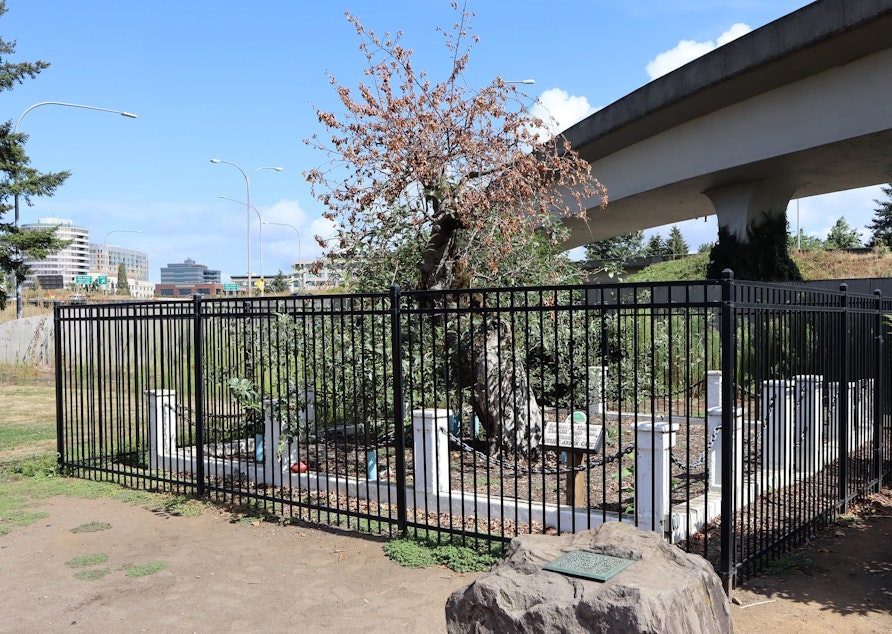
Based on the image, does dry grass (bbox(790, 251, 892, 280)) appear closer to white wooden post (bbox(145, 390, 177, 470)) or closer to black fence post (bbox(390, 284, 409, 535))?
white wooden post (bbox(145, 390, 177, 470))

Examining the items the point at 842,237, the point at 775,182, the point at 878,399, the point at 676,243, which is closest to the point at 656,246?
the point at 676,243

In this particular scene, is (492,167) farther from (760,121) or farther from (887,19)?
(760,121)

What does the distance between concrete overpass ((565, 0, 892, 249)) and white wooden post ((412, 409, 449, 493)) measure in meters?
6.32

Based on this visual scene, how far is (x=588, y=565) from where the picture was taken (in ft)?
12.0

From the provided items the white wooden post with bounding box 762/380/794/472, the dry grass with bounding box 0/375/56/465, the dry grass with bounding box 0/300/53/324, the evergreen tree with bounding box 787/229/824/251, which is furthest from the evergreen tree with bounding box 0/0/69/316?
the evergreen tree with bounding box 787/229/824/251

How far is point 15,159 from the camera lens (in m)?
23.3

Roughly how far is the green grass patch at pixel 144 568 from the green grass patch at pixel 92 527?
1.31m

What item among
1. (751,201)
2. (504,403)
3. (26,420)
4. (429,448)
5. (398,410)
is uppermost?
(751,201)

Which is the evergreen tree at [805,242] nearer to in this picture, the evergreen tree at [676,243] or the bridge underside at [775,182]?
the evergreen tree at [676,243]

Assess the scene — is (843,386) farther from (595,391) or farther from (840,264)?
(840,264)

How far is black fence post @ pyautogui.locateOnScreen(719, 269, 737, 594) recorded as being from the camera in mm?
4875

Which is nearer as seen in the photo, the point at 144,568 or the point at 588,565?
the point at 588,565

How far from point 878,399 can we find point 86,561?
852 cm

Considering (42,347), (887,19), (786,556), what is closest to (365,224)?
(786,556)
